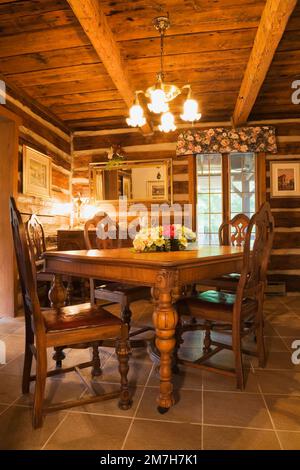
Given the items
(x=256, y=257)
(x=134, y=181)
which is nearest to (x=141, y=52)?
(x=134, y=181)

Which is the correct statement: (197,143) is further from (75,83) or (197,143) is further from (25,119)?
(25,119)

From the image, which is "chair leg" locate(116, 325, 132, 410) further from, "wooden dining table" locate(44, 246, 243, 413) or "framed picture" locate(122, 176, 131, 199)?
"framed picture" locate(122, 176, 131, 199)

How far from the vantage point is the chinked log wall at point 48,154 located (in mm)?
3717

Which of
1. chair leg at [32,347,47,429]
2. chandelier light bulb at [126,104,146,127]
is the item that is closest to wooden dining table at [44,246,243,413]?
chair leg at [32,347,47,429]

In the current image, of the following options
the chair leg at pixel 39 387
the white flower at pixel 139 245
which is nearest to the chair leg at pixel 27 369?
the chair leg at pixel 39 387

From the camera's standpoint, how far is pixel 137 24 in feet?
Result: 8.81

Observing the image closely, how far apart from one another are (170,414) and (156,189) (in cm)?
371

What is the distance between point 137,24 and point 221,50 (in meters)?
0.91

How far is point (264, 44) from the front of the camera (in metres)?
2.65

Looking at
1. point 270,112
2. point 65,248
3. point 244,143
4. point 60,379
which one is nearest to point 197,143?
point 244,143

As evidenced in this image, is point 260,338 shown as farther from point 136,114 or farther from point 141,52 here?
point 141,52

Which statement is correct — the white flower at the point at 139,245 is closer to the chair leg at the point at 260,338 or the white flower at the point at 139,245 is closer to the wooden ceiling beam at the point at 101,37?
the chair leg at the point at 260,338

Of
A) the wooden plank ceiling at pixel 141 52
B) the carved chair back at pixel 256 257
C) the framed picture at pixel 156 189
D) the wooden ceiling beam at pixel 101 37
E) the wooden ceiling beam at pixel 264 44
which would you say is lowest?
the carved chair back at pixel 256 257

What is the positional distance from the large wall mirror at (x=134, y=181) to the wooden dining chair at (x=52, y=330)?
3387mm
